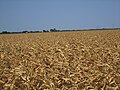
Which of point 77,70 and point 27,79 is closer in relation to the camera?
point 27,79

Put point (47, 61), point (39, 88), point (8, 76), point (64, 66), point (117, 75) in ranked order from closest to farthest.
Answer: point (39, 88) < point (117, 75) < point (8, 76) < point (64, 66) < point (47, 61)

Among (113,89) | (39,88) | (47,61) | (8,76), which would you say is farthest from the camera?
(47,61)

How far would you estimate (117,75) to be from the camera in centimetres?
546

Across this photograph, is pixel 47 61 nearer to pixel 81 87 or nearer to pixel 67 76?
pixel 67 76

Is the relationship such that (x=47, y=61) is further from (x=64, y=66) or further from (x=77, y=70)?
(x=77, y=70)

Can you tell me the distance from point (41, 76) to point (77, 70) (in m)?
0.95

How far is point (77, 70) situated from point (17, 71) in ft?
4.79

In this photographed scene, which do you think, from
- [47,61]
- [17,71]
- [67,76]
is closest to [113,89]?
[67,76]

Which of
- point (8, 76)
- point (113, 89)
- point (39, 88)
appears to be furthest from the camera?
point (8, 76)

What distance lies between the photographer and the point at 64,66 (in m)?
6.55

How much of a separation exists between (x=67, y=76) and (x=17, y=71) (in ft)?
4.05

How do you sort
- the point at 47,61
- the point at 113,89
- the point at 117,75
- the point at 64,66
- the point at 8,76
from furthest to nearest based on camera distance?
the point at 47,61 < the point at 64,66 < the point at 8,76 < the point at 117,75 < the point at 113,89

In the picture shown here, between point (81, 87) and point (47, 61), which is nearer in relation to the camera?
point (81, 87)

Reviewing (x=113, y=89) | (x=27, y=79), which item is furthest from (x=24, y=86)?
(x=113, y=89)
